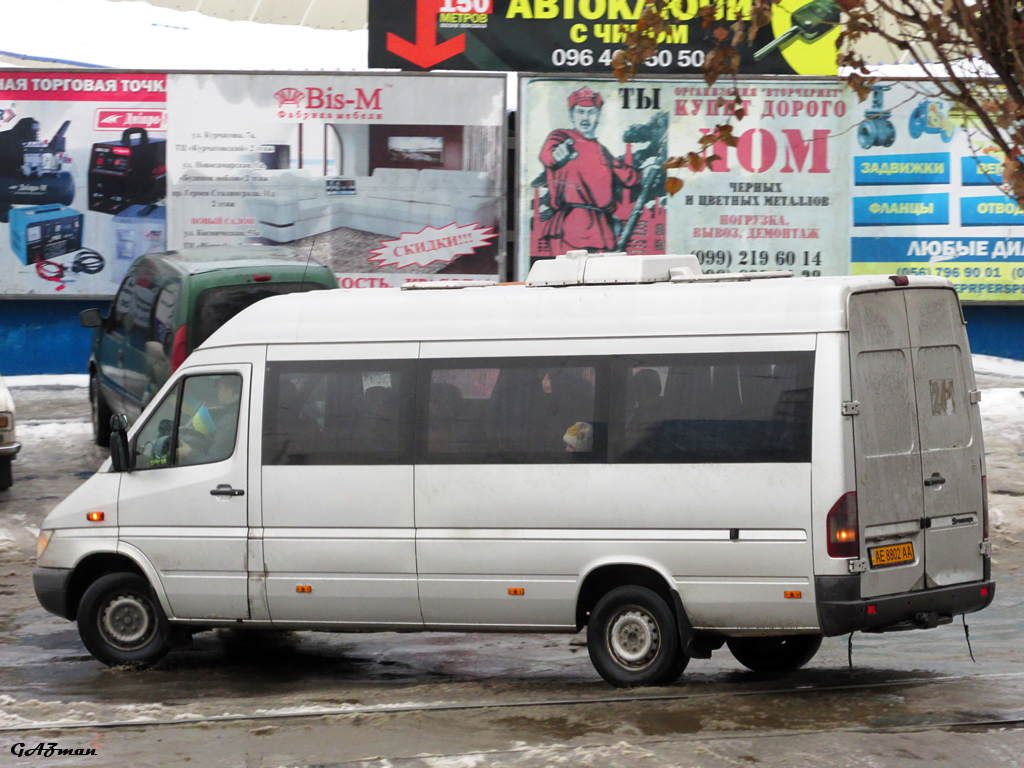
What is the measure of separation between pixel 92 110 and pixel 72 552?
10.7m

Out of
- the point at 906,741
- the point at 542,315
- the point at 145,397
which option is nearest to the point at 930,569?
the point at 906,741

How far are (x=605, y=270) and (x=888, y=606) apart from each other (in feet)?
8.02

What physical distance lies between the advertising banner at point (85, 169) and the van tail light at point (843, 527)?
42.2 feet

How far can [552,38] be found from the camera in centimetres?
1814

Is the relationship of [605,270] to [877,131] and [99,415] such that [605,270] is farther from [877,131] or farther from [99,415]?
[877,131]

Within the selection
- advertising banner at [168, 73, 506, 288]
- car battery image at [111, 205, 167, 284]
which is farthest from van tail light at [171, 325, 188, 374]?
car battery image at [111, 205, 167, 284]

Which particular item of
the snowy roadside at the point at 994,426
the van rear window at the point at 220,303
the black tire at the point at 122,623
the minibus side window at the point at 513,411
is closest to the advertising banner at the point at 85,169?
the snowy roadside at the point at 994,426

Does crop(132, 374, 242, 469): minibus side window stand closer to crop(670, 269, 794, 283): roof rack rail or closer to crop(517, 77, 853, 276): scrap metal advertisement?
crop(670, 269, 794, 283): roof rack rail

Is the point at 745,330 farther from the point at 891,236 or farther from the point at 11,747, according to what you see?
the point at 891,236

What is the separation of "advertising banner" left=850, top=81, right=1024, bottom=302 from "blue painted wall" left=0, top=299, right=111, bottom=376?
10072 mm

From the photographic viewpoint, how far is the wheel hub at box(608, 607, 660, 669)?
7699 millimetres

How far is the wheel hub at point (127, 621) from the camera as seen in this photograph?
885 centimetres

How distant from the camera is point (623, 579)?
306 inches

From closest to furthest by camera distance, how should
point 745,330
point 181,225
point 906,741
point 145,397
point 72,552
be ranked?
point 906,741, point 745,330, point 72,552, point 145,397, point 181,225
